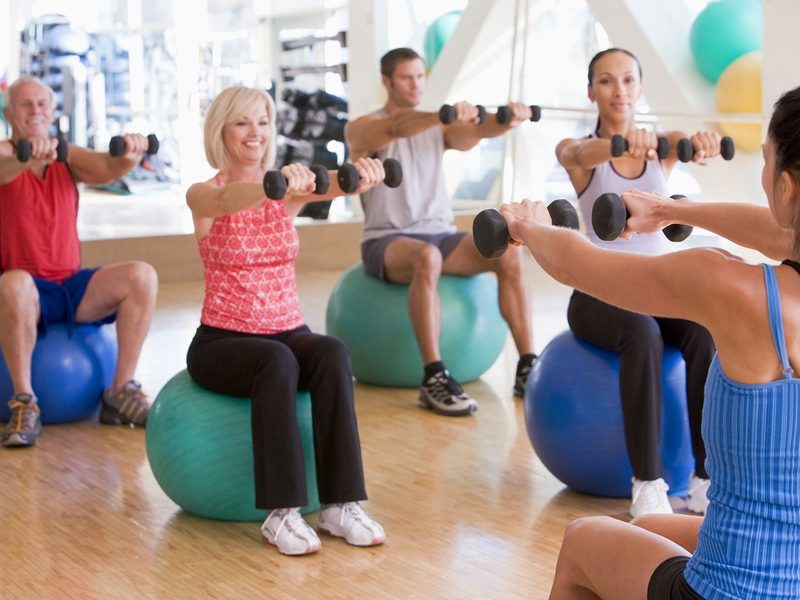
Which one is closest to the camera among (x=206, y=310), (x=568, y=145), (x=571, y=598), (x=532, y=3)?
(x=571, y=598)

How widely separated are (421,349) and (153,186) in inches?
268

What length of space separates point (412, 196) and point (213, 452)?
1.64m

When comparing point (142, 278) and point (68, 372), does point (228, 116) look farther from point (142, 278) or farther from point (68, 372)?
point (68, 372)

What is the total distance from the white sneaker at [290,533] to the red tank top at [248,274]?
0.43 m

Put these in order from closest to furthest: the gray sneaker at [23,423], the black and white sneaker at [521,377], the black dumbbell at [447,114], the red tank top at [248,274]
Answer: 1. the red tank top at [248,274]
2. the gray sneaker at [23,423]
3. the black dumbbell at [447,114]
4. the black and white sneaker at [521,377]

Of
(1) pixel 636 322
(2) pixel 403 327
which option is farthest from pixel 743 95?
(1) pixel 636 322

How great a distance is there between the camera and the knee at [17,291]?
138 inches

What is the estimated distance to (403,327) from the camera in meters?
4.07

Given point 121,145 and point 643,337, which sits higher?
point 121,145

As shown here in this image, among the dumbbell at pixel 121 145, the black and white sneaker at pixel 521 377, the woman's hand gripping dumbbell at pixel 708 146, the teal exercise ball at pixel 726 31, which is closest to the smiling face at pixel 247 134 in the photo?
the dumbbell at pixel 121 145

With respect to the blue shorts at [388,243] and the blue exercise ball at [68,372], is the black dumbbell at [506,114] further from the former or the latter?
the blue exercise ball at [68,372]

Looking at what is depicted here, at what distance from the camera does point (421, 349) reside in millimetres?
3930

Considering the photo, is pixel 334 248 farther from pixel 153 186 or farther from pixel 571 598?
pixel 571 598

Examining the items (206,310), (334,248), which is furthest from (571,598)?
(334,248)
